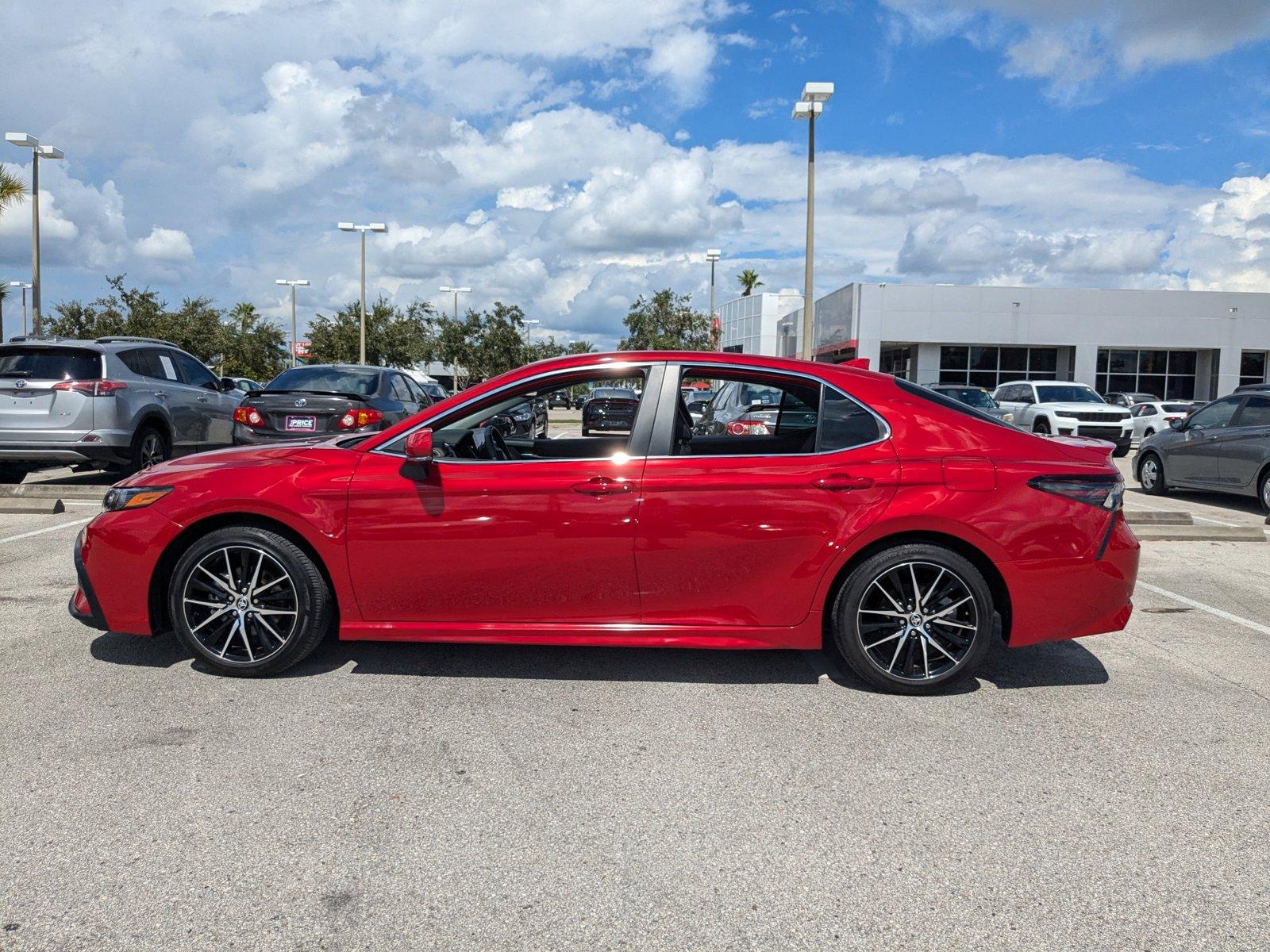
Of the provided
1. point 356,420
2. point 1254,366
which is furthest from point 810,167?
point 1254,366

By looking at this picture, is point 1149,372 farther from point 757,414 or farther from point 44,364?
point 44,364

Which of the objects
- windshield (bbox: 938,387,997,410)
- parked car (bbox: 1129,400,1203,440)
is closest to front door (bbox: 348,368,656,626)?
windshield (bbox: 938,387,997,410)

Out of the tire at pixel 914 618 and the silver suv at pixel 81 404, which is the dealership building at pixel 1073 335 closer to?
the silver suv at pixel 81 404

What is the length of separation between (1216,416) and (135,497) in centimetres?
1235

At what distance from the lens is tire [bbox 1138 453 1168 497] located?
13.2 m

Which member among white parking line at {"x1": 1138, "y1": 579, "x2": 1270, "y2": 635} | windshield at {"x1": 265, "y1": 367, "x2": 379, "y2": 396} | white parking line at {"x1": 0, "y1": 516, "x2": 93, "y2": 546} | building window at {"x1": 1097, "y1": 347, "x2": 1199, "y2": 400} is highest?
building window at {"x1": 1097, "y1": 347, "x2": 1199, "y2": 400}

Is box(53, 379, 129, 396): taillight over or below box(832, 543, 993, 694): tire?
over

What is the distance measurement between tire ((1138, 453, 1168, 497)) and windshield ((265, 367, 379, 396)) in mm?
10271

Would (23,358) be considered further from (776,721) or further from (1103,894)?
(1103,894)

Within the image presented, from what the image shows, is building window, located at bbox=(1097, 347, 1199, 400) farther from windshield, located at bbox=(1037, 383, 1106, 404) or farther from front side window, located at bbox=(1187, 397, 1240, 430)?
front side window, located at bbox=(1187, 397, 1240, 430)

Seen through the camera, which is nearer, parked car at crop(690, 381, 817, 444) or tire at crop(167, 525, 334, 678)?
tire at crop(167, 525, 334, 678)

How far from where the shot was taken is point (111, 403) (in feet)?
35.2

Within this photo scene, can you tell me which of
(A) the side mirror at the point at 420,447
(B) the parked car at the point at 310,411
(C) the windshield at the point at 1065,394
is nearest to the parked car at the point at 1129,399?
(C) the windshield at the point at 1065,394

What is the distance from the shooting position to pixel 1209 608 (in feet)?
21.1
